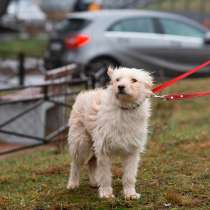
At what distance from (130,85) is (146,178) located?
157 centimetres

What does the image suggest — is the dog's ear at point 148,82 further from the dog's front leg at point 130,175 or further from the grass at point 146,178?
the grass at point 146,178

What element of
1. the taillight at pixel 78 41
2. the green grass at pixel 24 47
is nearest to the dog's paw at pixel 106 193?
the taillight at pixel 78 41

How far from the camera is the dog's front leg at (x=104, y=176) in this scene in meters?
5.95

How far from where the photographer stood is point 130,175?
5.97 m

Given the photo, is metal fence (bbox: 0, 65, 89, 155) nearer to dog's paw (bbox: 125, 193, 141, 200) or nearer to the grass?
the grass

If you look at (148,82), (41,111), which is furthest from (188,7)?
(148,82)

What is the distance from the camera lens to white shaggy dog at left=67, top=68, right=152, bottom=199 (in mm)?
5746

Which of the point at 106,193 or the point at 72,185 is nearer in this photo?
the point at 106,193

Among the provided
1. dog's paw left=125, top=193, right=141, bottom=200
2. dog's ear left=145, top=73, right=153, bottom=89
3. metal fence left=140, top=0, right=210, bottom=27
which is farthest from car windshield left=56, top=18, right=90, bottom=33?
metal fence left=140, top=0, right=210, bottom=27

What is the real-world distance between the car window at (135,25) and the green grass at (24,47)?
6446 mm

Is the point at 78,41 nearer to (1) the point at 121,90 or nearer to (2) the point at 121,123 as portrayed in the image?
(2) the point at 121,123

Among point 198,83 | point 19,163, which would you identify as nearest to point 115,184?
point 19,163

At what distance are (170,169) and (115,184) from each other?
82 cm

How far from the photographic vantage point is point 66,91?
10.9 metres
